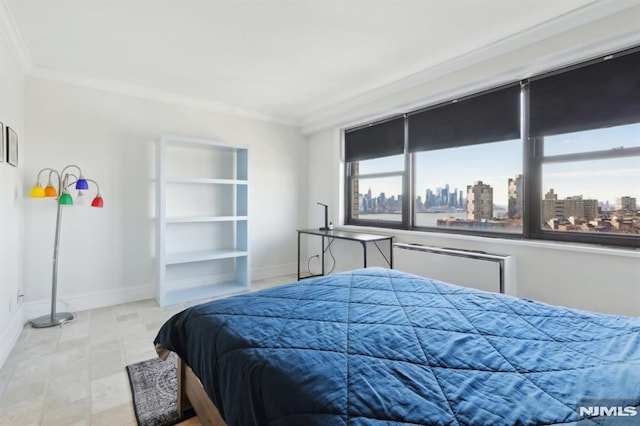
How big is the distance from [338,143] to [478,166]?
1.99 meters

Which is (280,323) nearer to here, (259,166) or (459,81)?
(459,81)

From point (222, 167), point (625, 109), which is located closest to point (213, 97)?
point (222, 167)

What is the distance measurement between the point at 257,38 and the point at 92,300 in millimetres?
3153

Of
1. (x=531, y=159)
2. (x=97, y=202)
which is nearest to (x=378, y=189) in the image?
(x=531, y=159)

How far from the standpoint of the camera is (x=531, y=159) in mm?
2738

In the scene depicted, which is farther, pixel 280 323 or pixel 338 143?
pixel 338 143

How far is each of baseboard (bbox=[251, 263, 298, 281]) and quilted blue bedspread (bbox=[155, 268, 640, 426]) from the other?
3.00 m

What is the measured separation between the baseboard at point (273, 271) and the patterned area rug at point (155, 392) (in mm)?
2285

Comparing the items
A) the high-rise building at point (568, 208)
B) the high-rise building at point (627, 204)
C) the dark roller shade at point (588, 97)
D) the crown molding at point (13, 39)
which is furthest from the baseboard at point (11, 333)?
the high-rise building at point (627, 204)

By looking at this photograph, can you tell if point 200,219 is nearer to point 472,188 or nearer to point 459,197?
point 459,197

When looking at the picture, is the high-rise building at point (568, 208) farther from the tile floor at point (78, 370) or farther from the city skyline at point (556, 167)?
the tile floor at point (78, 370)

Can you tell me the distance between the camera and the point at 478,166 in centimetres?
320

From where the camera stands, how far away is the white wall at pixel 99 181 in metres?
3.09

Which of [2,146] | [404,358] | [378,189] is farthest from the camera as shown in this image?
[378,189]
